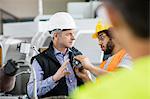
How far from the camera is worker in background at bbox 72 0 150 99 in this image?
459 millimetres

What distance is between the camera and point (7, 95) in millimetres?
2404

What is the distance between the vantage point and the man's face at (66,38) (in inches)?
92.6

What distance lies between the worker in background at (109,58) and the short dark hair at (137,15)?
1159 millimetres

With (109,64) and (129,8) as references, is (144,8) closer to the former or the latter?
(129,8)

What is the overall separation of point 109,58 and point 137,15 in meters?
1.50

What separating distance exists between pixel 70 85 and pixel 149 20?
1769 mm

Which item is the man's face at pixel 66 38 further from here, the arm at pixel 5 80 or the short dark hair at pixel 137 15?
the short dark hair at pixel 137 15

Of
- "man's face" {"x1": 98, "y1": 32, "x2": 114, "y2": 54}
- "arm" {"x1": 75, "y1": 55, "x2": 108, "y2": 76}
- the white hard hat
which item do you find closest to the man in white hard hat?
the white hard hat

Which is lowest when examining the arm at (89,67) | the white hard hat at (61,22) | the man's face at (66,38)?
the arm at (89,67)

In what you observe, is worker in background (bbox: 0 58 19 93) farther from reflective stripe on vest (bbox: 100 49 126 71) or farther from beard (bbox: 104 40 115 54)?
beard (bbox: 104 40 115 54)

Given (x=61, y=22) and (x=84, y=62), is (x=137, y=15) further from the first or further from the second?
(x=61, y=22)

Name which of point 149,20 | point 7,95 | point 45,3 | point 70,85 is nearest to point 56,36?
point 70,85

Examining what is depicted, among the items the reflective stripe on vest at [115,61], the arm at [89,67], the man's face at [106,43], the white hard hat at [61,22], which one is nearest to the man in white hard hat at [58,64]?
the white hard hat at [61,22]

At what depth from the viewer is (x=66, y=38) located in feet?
7.77
